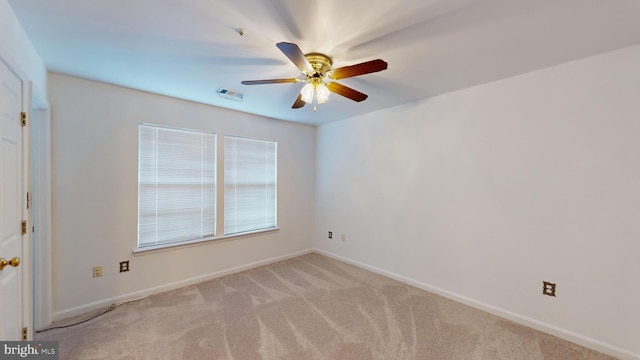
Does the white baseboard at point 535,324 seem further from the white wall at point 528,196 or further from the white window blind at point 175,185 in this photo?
the white window blind at point 175,185

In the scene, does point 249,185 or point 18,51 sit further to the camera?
point 249,185

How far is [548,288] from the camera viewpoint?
2.26 metres

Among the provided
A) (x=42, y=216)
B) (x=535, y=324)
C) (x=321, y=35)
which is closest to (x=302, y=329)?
(x=535, y=324)

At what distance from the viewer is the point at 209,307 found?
263cm

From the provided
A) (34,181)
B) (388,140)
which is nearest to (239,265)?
(34,181)

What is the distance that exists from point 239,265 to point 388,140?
9.25 feet

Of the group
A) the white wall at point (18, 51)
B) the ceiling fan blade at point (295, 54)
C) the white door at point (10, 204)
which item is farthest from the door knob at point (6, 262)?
the ceiling fan blade at point (295, 54)

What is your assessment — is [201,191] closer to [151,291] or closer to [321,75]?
[151,291]

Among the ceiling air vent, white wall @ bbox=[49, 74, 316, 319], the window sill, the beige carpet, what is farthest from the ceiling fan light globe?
the window sill

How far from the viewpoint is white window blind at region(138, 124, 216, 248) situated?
2928 millimetres

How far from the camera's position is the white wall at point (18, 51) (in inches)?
54.6

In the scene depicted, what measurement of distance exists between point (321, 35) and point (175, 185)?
254 centimetres

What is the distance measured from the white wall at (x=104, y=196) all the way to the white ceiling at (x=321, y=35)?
31 centimetres

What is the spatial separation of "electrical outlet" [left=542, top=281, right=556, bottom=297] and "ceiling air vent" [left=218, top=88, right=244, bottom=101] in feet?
11.9
